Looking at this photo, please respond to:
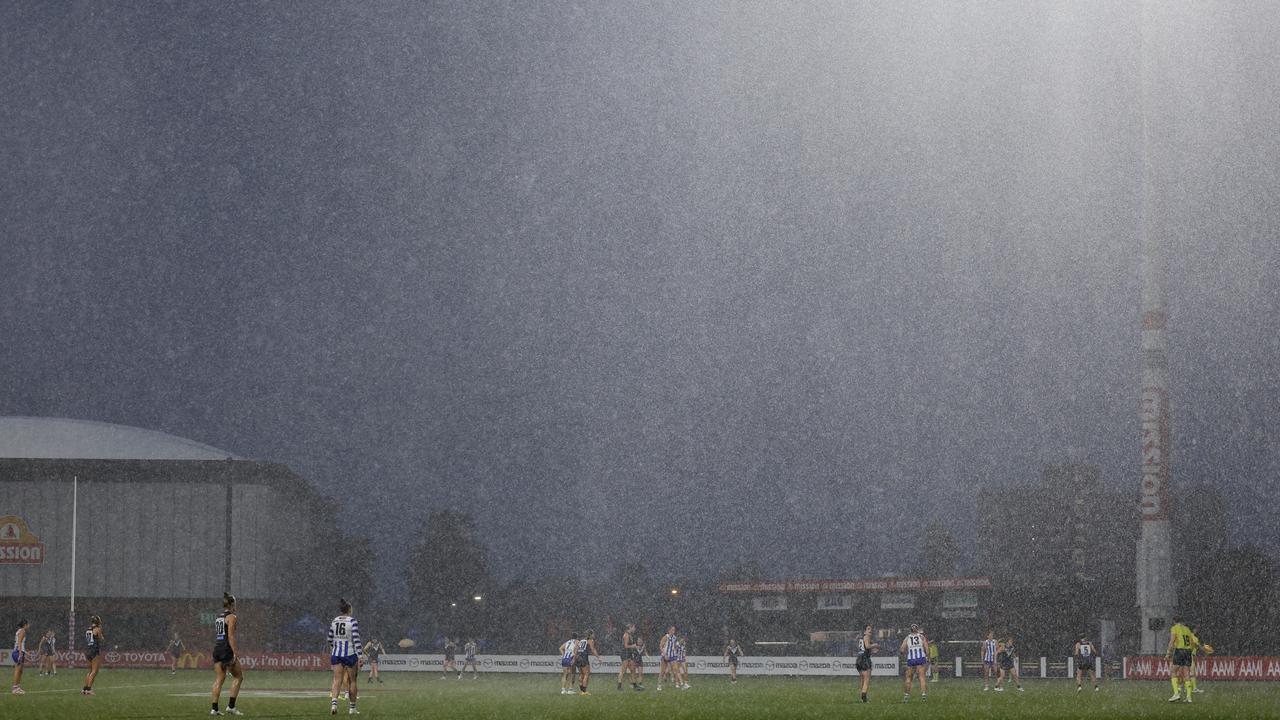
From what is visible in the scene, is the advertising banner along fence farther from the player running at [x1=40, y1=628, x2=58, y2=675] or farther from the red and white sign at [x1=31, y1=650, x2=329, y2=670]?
the player running at [x1=40, y1=628, x2=58, y2=675]

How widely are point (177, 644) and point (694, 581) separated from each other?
4142 inches

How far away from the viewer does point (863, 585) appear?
9394 centimetres

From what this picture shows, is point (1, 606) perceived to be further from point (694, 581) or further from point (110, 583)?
point (694, 581)

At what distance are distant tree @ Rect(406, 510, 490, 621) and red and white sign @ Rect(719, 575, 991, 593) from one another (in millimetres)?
93356

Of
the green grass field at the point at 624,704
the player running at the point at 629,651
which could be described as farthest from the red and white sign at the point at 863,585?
the green grass field at the point at 624,704

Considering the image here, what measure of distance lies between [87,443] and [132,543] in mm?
12234

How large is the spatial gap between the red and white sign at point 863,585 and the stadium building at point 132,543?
3609 centimetres

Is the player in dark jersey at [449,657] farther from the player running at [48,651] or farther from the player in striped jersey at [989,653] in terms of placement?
the player in striped jersey at [989,653]

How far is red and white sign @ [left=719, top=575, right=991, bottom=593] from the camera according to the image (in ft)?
300

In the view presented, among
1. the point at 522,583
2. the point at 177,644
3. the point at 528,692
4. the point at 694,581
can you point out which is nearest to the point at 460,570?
the point at 522,583

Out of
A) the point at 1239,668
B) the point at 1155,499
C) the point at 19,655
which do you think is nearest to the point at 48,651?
the point at 19,655

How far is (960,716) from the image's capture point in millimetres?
28422

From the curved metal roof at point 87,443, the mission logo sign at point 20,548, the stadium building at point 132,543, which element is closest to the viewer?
the mission logo sign at point 20,548

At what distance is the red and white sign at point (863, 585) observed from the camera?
91.4 metres
